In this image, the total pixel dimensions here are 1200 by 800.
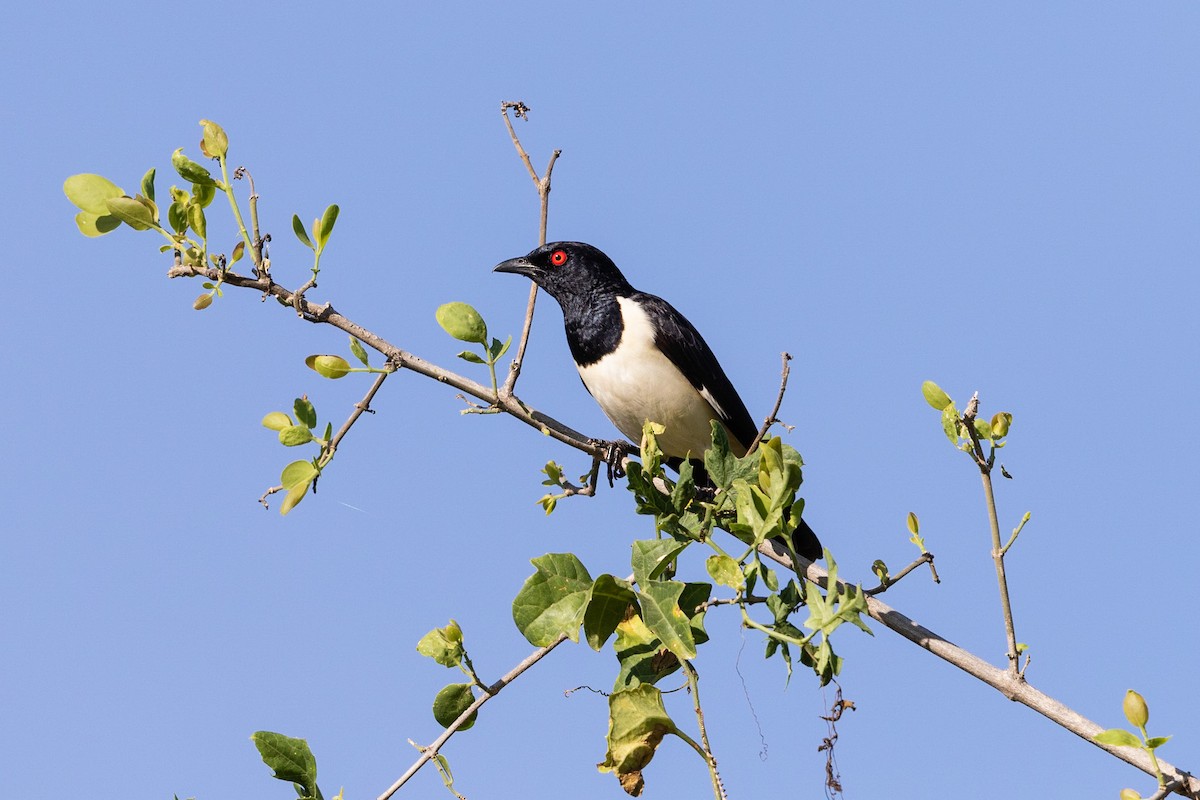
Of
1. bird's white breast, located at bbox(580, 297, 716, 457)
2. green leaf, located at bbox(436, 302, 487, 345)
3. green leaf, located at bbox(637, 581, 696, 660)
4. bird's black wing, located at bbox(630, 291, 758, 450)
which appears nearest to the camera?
green leaf, located at bbox(637, 581, 696, 660)

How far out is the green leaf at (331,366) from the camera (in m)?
2.97

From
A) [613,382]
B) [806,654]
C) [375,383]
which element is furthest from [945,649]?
[613,382]

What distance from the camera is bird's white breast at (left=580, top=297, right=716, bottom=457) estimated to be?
5898 mm

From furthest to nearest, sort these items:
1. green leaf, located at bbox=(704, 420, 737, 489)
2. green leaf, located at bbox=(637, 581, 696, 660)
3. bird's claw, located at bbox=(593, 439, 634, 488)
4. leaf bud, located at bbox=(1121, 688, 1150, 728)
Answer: bird's claw, located at bbox=(593, 439, 634, 488), green leaf, located at bbox=(704, 420, 737, 489), green leaf, located at bbox=(637, 581, 696, 660), leaf bud, located at bbox=(1121, 688, 1150, 728)

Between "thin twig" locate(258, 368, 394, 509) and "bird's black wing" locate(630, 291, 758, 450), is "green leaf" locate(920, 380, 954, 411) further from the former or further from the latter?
"bird's black wing" locate(630, 291, 758, 450)

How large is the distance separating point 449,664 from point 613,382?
3.11 meters

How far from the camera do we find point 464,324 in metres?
3.09

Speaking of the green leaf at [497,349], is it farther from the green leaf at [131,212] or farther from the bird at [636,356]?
the bird at [636,356]

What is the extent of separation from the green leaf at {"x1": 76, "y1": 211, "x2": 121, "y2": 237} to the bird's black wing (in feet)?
11.0

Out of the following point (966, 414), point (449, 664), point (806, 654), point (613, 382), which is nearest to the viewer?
point (806, 654)

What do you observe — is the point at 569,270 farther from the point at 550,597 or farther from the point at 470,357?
the point at 550,597

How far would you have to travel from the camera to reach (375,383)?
2961mm

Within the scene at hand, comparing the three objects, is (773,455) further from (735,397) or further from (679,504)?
(735,397)

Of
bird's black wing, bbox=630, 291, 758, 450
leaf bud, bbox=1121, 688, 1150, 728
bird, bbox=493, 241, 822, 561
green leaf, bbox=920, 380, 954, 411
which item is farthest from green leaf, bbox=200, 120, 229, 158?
bird's black wing, bbox=630, 291, 758, 450
